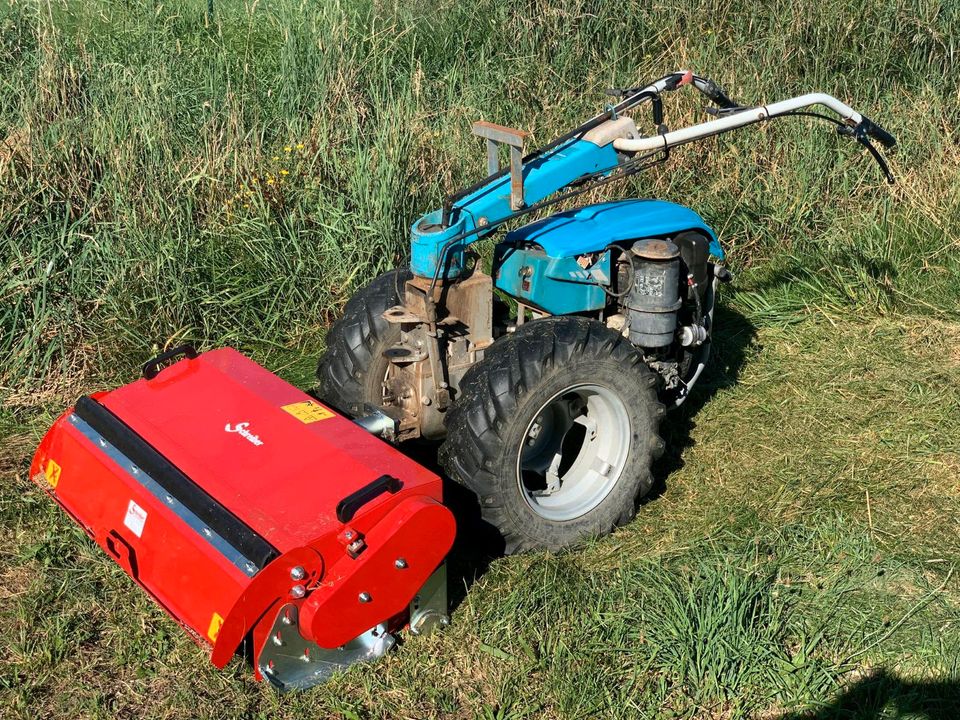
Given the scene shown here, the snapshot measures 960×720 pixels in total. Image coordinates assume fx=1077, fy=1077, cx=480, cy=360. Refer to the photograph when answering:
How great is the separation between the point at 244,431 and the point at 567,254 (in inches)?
53.4

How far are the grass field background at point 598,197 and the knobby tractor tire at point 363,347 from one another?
88cm

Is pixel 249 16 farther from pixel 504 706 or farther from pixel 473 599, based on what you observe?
pixel 504 706

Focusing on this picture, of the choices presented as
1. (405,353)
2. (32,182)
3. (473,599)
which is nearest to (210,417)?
(405,353)

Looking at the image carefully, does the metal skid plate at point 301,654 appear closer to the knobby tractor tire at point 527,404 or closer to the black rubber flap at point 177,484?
the black rubber flap at point 177,484

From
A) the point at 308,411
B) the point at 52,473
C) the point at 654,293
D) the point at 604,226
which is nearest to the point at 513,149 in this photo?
the point at 604,226

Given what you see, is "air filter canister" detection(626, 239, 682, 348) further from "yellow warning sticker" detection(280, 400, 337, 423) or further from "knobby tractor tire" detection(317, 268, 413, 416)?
"yellow warning sticker" detection(280, 400, 337, 423)

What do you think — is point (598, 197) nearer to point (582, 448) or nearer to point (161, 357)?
point (582, 448)

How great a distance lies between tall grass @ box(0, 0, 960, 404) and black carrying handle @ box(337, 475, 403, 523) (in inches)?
90.7

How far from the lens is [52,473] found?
12.2 ft

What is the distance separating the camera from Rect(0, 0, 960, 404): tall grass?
5250mm

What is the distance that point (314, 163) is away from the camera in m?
5.82

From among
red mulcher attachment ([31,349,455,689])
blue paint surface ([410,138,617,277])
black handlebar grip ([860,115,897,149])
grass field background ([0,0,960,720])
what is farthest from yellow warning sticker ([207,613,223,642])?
black handlebar grip ([860,115,897,149])

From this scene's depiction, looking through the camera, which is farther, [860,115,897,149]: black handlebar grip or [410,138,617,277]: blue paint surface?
[860,115,897,149]: black handlebar grip

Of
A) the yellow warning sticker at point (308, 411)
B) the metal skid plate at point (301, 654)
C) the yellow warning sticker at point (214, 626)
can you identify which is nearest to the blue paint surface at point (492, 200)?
the yellow warning sticker at point (308, 411)
